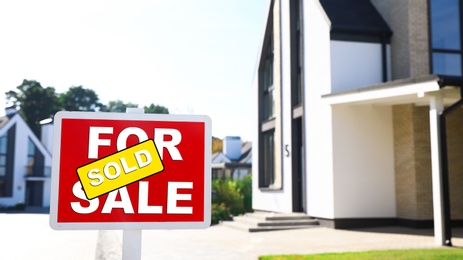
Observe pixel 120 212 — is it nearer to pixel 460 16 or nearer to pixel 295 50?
pixel 460 16

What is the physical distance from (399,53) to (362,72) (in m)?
1.17

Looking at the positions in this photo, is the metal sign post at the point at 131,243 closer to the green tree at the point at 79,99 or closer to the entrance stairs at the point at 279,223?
the entrance stairs at the point at 279,223

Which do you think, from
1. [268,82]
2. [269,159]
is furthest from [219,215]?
[268,82]

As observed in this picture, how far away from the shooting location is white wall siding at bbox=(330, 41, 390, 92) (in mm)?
14882

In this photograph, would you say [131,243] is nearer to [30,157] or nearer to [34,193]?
[30,157]

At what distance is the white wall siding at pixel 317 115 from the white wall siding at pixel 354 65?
233 millimetres

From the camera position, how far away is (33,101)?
2682 inches

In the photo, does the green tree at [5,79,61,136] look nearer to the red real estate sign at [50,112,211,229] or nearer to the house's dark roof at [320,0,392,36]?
the house's dark roof at [320,0,392,36]

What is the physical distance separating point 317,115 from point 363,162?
80.1 inches

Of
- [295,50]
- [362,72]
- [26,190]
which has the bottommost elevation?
[26,190]

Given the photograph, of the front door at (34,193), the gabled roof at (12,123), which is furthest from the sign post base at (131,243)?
the front door at (34,193)

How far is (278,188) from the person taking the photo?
60.4ft

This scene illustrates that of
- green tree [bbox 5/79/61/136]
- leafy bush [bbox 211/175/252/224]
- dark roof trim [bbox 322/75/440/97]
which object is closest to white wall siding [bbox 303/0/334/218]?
dark roof trim [bbox 322/75/440/97]

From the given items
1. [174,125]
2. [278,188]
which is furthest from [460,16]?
[174,125]
